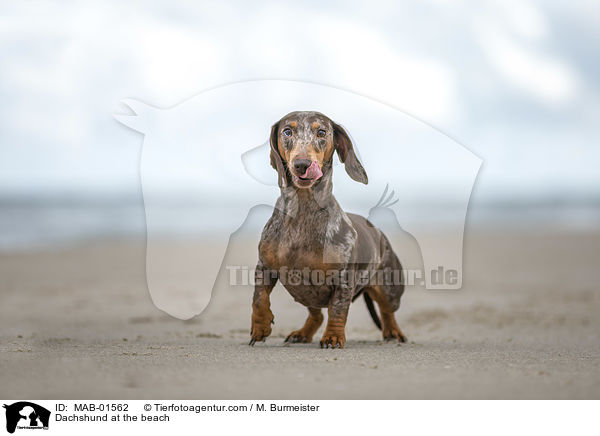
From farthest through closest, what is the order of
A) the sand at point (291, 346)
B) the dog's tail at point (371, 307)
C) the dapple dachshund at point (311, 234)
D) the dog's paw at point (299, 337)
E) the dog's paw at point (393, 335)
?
1. the dog's tail at point (371, 307)
2. the dog's paw at point (393, 335)
3. the dog's paw at point (299, 337)
4. the dapple dachshund at point (311, 234)
5. the sand at point (291, 346)

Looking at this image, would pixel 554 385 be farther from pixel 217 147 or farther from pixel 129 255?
pixel 129 255

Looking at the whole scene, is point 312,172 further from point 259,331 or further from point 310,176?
point 259,331

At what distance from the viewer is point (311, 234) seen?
5.06 meters

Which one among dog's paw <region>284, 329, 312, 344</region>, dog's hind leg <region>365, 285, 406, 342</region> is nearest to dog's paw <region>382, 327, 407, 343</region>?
dog's hind leg <region>365, 285, 406, 342</region>

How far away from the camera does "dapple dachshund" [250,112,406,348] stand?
5012 mm

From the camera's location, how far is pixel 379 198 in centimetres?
543

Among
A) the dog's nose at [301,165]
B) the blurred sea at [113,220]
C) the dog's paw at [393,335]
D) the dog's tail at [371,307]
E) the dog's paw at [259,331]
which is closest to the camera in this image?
the dog's nose at [301,165]

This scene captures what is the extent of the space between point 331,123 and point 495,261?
10137 mm

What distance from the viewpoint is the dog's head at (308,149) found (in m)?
4.82

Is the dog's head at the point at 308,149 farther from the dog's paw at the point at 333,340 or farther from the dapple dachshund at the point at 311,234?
the dog's paw at the point at 333,340

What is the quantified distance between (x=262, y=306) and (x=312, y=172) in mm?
1092

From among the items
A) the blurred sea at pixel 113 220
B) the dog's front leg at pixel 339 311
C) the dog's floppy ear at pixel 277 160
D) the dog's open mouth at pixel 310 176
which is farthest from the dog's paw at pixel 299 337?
the blurred sea at pixel 113 220

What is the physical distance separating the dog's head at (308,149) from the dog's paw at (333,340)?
1100 millimetres
